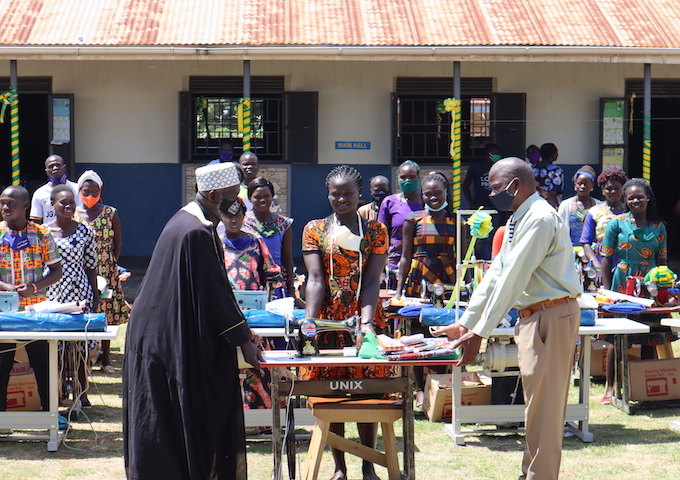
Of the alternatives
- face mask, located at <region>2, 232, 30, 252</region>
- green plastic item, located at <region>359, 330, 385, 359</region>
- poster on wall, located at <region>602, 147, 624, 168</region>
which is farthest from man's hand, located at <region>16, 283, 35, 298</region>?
poster on wall, located at <region>602, 147, 624, 168</region>

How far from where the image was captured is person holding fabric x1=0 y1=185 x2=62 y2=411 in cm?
673

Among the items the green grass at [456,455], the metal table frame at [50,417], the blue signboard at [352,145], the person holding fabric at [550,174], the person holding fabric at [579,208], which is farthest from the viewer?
the blue signboard at [352,145]

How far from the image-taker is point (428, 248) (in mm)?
7926

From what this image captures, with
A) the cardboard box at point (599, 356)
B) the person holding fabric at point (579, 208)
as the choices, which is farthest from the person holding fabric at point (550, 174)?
the cardboard box at point (599, 356)

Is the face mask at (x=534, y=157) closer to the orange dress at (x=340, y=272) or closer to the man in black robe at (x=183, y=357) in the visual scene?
the orange dress at (x=340, y=272)

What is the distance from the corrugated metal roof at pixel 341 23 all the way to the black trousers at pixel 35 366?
671 centimetres

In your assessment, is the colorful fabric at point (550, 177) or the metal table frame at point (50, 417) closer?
the metal table frame at point (50, 417)

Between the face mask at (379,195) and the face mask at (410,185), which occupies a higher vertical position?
the face mask at (410,185)

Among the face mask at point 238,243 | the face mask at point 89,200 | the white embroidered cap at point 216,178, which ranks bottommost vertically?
the face mask at point 238,243

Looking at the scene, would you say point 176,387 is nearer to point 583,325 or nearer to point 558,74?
point 583,325

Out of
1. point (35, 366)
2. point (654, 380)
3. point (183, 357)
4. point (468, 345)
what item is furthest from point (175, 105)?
point (183, 357)

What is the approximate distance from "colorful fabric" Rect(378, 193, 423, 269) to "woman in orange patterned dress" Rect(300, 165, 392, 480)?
3.15 metres

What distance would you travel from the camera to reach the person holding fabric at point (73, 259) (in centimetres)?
751

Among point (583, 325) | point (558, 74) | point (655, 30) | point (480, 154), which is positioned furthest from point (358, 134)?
point (583, 325)
